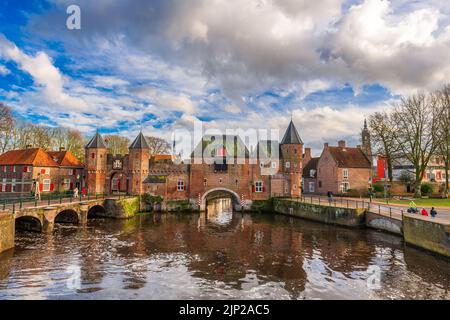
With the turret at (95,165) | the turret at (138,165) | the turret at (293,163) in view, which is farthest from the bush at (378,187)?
the turret at (95,165)

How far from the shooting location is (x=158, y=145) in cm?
6109

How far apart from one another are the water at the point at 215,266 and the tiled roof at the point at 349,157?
62.9 ft

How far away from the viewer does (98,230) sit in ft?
76.9

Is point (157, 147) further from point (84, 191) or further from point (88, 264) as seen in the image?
point (88, 264)

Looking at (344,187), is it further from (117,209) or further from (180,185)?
(117,209)

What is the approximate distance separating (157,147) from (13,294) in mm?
51182

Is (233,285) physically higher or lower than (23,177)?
lower

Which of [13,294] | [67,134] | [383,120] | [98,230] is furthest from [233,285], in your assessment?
[67,134]

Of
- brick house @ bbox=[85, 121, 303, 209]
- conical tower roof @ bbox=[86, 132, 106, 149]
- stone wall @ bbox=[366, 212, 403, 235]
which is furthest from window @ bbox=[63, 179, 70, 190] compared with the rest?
stone wall @ bbox=[366, 212, 403, 235]

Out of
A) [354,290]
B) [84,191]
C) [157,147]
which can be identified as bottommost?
[354,290]

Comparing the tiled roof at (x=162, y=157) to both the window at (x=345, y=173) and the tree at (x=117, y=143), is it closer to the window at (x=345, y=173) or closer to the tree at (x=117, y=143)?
the tree at (x=117, y=143)

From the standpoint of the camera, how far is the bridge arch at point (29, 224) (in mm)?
21561

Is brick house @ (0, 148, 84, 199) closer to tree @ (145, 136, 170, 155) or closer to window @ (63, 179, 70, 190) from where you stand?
window @ (63, 179, 70, 190)

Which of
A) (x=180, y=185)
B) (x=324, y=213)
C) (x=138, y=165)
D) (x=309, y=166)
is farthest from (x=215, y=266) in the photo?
(x=309, y=166)
